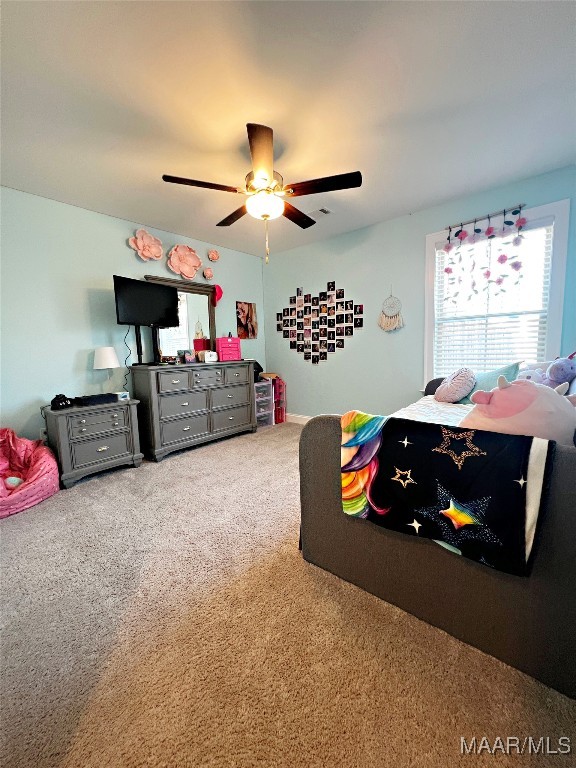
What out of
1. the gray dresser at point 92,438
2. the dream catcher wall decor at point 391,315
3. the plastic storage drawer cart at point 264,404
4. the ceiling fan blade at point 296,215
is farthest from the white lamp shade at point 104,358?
the dream catcher wall decor at point 391,315

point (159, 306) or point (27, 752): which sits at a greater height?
point (159, 306)

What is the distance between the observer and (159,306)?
10.7 ft

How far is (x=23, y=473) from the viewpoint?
7.73 ft

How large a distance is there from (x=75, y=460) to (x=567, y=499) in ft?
10.2

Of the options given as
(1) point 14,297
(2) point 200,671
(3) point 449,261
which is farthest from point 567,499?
(1) point 14,297

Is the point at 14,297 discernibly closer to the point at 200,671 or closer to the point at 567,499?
the point at 200,671

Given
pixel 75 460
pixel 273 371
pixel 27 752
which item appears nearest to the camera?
pixel 27 752

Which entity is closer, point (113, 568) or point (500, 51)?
point (500, 51)

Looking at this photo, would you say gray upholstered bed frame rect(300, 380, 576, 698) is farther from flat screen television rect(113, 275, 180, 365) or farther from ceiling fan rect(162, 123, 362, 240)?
flat screen television rect(113, 275, 180, 365)

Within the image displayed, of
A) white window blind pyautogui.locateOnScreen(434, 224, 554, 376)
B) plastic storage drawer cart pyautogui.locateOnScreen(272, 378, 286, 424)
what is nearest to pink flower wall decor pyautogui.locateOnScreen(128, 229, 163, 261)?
plastic storage drawer cart pyautogui.locateOnScreen(272, 378, 286, 424)

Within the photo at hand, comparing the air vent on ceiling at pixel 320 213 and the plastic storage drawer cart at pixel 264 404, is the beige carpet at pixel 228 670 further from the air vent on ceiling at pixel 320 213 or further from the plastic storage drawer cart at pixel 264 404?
the air vent on ceiling at pixel 320 213

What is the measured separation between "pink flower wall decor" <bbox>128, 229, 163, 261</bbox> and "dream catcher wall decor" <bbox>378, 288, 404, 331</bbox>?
273 cm

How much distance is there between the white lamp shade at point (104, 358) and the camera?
9.16 ft

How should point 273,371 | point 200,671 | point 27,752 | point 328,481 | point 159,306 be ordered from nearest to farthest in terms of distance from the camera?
point 27,752, point 200,671, point 328,481, point 159,306, point 273,371
